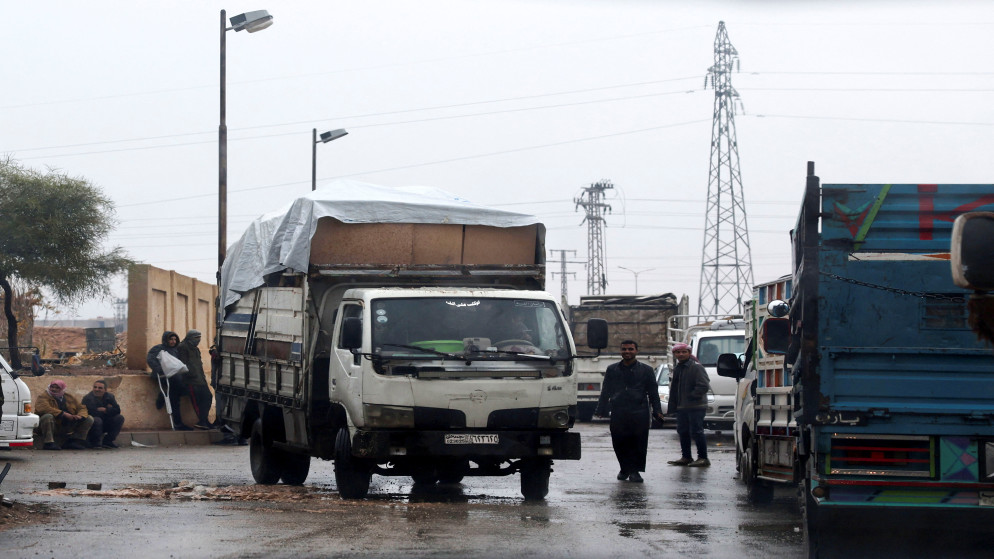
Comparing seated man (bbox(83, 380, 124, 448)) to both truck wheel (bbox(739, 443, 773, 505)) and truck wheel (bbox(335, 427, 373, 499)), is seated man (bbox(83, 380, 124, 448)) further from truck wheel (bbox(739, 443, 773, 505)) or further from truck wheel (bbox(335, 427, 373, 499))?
truck wheel (bbox(739, 443, 773, 505))

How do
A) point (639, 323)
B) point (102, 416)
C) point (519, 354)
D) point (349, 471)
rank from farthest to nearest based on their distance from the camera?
point (639, 323)
point (102, 416)
point (349, 471)
point (519, 354)

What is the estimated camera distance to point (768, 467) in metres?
12.0

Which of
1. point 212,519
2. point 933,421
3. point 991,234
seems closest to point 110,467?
point 212,519

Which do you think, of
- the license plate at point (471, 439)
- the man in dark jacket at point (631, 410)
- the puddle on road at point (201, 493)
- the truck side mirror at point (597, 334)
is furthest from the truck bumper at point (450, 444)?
the man in dark jacket at point (631, 410)

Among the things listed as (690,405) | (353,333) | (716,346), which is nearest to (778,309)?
(353,333)

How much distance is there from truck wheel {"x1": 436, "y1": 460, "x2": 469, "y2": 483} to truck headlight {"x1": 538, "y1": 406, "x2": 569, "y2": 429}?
83 centimetres

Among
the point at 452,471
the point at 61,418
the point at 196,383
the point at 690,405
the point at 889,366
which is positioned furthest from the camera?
the point at 196,383

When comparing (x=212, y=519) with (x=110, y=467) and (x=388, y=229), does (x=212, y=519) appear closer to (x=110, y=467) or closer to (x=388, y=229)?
(x=388, y=229)

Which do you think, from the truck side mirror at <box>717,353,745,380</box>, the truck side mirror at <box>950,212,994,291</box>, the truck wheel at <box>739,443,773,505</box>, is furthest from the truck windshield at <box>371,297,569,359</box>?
the truck side mirror at <box>950,212,994,291</box>

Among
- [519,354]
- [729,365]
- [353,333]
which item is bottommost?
[729,365]

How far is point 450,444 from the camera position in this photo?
1184 centimetres

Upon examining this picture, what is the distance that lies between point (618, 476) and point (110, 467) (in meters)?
6.19

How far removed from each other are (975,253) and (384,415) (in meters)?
7.56

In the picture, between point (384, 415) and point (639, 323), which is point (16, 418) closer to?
point (384, 415)
